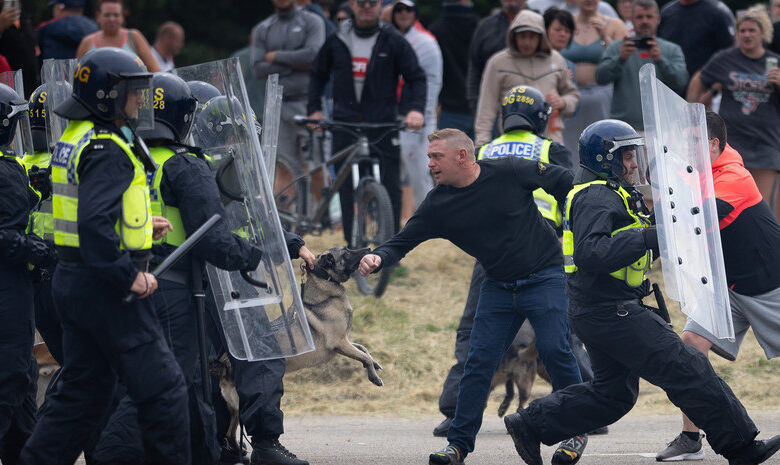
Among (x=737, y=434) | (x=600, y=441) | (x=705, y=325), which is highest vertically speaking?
(x=705, y=325)

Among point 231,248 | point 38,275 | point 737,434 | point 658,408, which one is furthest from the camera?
point 658,408

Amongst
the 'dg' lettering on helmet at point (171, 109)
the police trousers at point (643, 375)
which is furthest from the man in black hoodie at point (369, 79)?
the 'dg' lettering on helmet at point (171, 109)

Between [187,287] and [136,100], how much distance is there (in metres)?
0.94

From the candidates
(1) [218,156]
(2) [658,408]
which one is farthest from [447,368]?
(1) [218,156]

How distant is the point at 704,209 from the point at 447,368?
166 inches

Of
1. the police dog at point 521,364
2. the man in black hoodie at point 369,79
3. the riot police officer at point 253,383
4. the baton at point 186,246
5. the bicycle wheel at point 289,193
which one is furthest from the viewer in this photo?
the bicycle wheel at point 289,193

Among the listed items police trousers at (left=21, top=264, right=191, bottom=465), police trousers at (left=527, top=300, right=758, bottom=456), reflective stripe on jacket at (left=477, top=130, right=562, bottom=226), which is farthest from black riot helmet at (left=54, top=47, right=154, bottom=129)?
reflective stripe on jacket at (left=477, top=130, right=562, bottom=226)

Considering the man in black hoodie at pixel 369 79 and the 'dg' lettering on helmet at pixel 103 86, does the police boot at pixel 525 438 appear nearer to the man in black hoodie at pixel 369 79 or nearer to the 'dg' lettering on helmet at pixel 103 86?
the 'dg' lettering on helmet at pixel 103 86

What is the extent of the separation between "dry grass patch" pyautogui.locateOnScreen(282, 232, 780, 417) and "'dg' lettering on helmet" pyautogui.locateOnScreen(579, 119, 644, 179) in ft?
10.9

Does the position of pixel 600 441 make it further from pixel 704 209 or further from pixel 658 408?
pixel 704 209

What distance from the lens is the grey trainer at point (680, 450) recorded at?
7.03 metres

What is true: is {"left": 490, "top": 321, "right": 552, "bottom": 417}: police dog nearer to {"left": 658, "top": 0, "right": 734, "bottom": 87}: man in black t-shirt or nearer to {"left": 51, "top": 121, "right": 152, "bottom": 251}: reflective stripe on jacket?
{"left": 51, "top": 121, "right": 152, "bottom": 251}: reflective stripe on jacket

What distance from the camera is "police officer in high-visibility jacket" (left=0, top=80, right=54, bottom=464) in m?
6.11

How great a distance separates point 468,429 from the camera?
6.87 m
